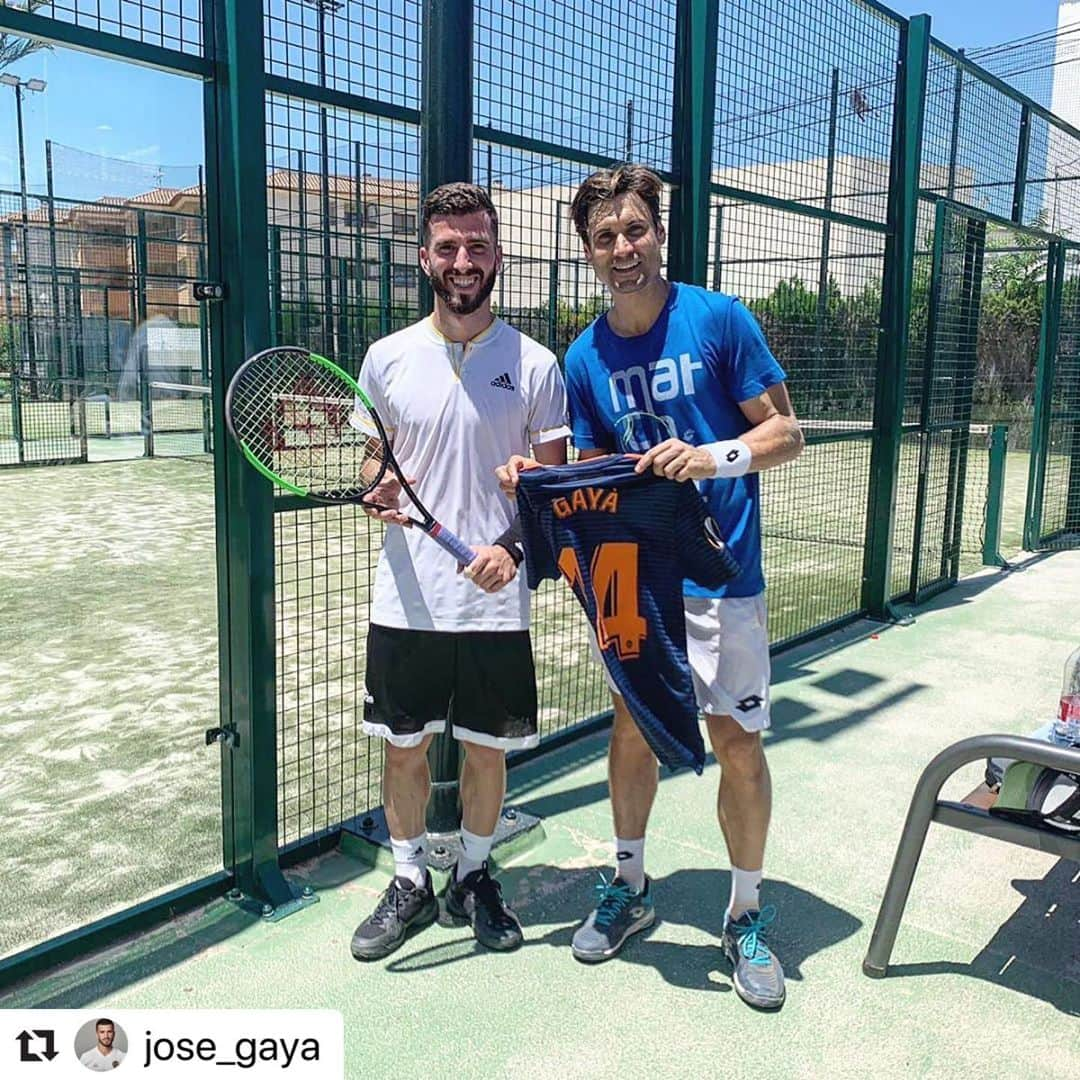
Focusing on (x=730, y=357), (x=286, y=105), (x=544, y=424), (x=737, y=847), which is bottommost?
(x=737, y=847)

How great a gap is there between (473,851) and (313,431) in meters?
1.18

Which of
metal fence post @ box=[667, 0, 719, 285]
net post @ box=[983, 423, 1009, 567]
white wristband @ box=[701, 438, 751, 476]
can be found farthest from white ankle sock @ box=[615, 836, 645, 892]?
net post @ box=[983, 423, 1009, 567]

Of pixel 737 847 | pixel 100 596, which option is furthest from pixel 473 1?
pixel 100 596

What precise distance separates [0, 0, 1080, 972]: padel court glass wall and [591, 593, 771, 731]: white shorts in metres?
1.13

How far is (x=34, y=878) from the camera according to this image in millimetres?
3068

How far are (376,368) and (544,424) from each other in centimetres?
44

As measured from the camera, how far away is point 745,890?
102 inches

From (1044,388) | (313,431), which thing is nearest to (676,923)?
(313,431)

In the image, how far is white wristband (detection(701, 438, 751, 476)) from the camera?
2332 mm

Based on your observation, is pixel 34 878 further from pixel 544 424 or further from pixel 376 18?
pixel 376 18

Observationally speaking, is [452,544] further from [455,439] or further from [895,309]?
[895,309]

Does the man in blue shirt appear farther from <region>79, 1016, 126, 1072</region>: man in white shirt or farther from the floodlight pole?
the floodlight pole

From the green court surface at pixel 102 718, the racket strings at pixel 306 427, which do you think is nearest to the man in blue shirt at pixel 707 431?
the racket strings at pixel 306 427
